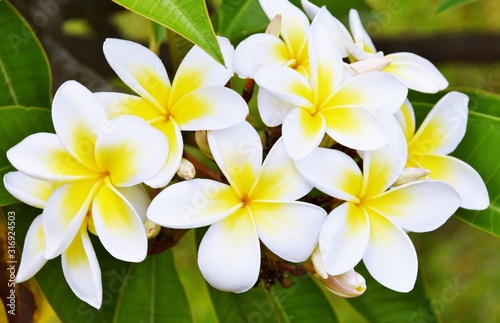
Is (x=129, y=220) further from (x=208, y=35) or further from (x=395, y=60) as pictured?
(x=395, y=60)

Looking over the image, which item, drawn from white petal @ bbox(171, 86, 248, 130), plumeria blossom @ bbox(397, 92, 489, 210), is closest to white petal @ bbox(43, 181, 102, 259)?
white petal @ bbox(171, 86, 248, 130)

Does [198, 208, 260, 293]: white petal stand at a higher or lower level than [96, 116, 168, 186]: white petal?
lower

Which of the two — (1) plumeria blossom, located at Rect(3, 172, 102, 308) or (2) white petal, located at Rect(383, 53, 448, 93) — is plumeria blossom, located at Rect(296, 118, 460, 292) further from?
(1) plumeria blossom, located at Rect(3, 172, 102, 308)

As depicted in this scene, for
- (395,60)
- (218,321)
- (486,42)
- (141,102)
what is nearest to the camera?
(141,102)

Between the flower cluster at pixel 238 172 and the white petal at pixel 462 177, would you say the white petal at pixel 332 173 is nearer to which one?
the flower cluster at pixel 238 172

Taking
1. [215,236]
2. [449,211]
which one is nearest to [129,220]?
[215,236]

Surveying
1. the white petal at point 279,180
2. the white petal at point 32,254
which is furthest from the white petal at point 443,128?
the white petal at point 32,254
